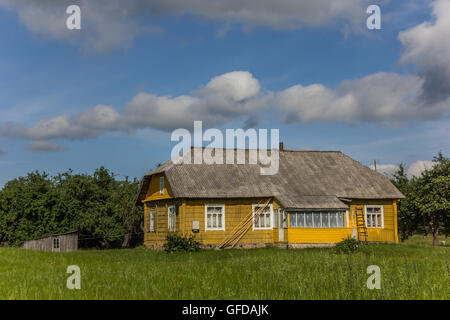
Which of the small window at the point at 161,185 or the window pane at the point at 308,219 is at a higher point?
the small window at the point at 161,185

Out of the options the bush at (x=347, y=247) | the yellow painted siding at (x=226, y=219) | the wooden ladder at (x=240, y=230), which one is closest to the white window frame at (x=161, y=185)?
the yellow painted siding at (x=226, y=219)

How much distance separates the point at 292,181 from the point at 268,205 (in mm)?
2794

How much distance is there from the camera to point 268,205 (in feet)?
106

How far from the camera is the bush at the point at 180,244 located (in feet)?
93.2

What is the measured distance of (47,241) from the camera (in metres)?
34.4

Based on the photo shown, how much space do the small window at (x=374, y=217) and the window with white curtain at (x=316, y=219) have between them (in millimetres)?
3930

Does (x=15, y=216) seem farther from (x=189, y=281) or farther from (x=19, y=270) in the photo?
(x=189, y=281)

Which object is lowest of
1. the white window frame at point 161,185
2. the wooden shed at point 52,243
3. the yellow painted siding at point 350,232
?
the wooden shed at point 52,243

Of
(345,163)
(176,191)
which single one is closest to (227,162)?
(176,191)

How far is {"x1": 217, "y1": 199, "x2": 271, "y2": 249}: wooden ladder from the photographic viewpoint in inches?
1227

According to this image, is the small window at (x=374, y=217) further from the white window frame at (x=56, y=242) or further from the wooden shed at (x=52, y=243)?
the white window frame at (x=56, y=242)

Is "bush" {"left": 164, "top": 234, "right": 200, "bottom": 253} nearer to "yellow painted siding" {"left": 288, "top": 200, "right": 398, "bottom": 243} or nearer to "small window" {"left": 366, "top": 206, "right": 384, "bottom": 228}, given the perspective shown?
"yellow painted siding" {"left": 288, "top": 200, "right": 398, "bottom": 243}
